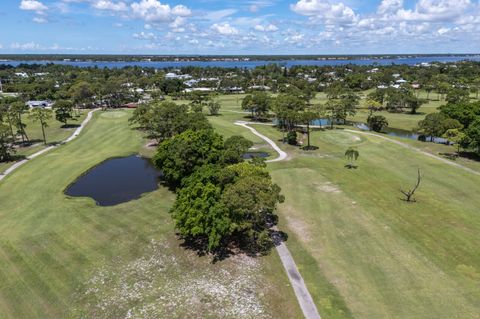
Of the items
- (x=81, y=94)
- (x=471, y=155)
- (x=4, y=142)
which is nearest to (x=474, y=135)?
(x=471, y=155)

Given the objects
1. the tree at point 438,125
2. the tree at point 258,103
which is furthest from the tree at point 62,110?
the tree at point 438,125

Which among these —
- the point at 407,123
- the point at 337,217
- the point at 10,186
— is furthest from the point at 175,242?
the point at 407,123

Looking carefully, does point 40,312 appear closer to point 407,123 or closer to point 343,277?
point 343,277

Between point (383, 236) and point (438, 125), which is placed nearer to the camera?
point (383, 236)

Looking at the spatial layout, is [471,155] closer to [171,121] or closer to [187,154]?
[187,154]

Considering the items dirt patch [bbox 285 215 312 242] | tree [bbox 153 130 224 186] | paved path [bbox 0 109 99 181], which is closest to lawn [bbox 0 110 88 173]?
paved path [bbox 0 109 99 181]

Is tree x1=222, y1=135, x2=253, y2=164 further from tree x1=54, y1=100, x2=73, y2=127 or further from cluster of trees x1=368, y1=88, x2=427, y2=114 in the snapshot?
cluster of trees x1=368, y1=88, x2=427, y2=114

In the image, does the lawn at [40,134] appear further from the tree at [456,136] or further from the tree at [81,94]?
the tree at [456,136]
